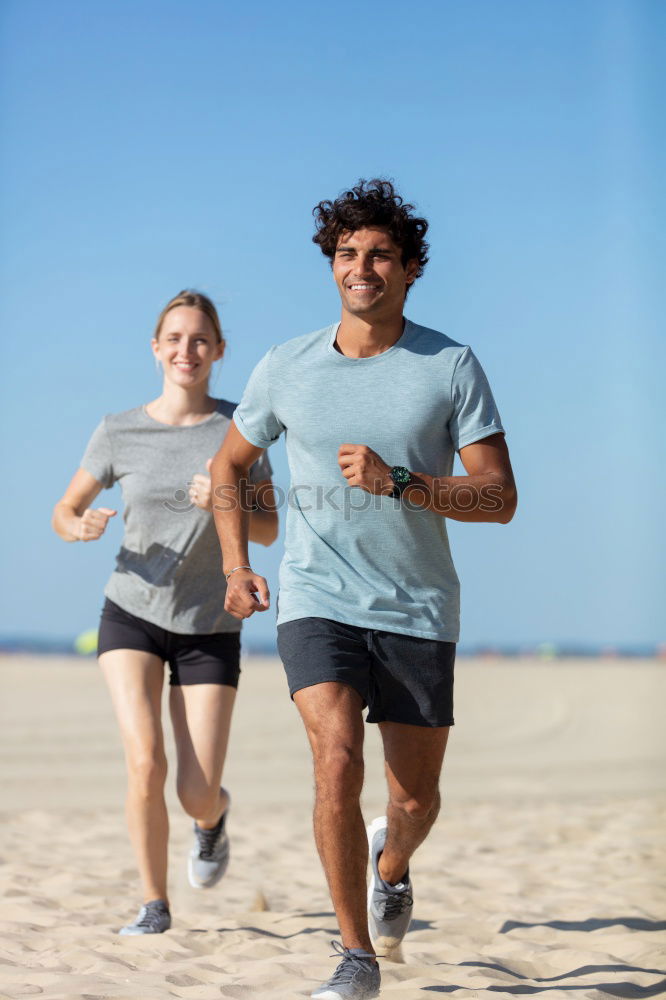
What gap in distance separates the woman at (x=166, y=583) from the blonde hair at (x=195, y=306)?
0.01 m

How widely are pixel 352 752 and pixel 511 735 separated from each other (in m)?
13.6

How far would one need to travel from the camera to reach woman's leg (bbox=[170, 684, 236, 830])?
502cm

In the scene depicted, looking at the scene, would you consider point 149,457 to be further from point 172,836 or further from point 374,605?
point 172,836

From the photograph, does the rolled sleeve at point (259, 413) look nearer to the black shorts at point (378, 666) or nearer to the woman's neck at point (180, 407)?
the black shorts at point (378, 666)

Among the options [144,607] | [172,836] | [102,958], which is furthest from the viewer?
[172,836]

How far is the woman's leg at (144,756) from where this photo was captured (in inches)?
189

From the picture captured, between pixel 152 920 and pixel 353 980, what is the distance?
1476mm

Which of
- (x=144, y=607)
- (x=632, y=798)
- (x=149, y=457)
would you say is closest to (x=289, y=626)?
(x=144, y=607)

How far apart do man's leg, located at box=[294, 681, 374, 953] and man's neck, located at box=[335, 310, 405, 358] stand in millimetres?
1251

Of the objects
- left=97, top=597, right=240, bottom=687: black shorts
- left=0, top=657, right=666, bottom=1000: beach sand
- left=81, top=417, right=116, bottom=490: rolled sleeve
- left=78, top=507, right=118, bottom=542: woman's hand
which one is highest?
left=81, top=417, right=116, bottom=490: rolled sleeve

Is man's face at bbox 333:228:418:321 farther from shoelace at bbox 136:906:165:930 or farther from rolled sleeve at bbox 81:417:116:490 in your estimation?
shoelace at bbox 136:906:165:930

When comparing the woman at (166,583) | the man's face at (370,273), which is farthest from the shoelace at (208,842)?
the man's face at (370,273)

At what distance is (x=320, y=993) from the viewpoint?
11.5ft

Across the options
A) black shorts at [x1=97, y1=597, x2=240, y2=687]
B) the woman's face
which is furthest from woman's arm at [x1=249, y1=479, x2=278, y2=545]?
the woman's face
